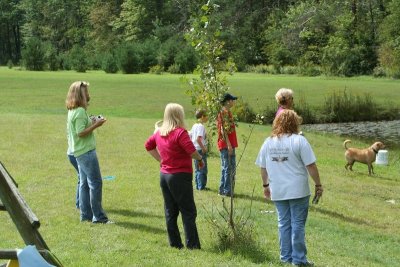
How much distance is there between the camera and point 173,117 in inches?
287

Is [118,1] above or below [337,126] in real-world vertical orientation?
above

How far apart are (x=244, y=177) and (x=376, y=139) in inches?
559

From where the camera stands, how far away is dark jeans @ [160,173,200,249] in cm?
731

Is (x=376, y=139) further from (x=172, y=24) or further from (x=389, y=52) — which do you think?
(x=172, y=24)

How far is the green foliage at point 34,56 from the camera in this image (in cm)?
7762

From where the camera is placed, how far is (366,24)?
5812 centimetres

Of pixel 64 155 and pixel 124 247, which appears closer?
pixel 124 247

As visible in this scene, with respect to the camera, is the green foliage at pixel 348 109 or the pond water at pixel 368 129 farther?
the green foliage at pixel 348 109

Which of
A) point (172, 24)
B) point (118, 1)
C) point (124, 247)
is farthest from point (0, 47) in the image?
point (124, 247)

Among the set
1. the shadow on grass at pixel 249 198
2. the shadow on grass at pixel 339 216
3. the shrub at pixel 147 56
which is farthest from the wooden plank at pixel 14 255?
the shrub at pixel 147 56

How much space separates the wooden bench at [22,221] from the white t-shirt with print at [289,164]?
3766 millimetres

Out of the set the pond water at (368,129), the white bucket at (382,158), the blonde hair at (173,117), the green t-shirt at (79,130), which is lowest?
the pond water at (368,129)

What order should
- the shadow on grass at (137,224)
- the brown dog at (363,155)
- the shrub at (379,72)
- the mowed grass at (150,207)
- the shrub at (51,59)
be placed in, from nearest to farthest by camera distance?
1. the mowed grass at (150,207)
2. the shadow on grass at (137,224)
3. the brown dog at (363,155)
4. the shrub at (379,72)
5. the shrub at (51,59)

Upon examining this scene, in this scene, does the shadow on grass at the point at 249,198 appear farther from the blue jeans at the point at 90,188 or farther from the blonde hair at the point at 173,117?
the blonde hair at the point at 173,117
